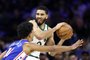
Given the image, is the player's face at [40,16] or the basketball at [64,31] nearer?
the basketball at [64,31]

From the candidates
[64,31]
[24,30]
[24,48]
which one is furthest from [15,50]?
[64,31]

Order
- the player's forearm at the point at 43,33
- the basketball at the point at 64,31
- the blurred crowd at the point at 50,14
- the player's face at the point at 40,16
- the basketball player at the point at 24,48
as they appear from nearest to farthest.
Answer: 1. the basketball player at the point at 24,48
2. the player's forearm at the point at 43,33
3. the basketball at the point at 64,31
4. the player's face at the point at 40,16
5. the blurred crowd at the point at 50,14

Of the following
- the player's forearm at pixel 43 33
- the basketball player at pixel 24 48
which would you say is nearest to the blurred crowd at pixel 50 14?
the player's forearm at pixel 43 33

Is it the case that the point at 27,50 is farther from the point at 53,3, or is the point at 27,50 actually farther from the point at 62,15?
the point at 53,3

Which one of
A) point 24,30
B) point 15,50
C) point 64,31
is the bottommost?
point 64,31

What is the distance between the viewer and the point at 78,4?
1483cm

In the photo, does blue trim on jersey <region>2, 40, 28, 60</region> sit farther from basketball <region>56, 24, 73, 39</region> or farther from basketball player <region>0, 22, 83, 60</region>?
basketball <region>56, 24, 73, 39</region>

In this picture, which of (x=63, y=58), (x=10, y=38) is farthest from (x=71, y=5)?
(x=63, y=58)

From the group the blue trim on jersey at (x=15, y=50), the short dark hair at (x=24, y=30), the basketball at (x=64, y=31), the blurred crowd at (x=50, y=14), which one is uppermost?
the short dark hair at (x=24, y=30)

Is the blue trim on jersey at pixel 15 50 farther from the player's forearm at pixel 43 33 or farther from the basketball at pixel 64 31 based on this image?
the basketball at pixel 64 31

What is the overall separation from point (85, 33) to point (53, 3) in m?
2.62

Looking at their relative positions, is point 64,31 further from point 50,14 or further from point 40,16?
point 50,14

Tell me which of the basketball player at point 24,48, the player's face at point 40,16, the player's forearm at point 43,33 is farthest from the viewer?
the player's face at point 40,16

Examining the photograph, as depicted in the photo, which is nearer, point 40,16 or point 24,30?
point 24,30
